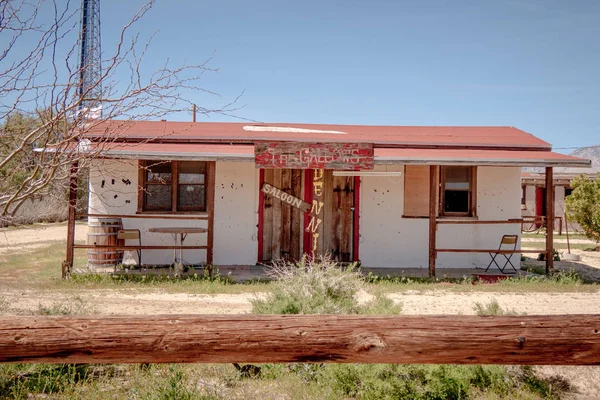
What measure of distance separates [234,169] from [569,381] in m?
7.91

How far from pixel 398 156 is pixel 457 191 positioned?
93.9 inches

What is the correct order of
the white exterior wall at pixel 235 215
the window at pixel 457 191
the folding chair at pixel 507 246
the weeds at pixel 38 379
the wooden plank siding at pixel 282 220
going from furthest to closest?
the window at pixel 457 191
the wooden plank siding at pixel 282 220
the white exterior wall at pixel 235 215
the folding chair at pixel 507 246
the weeds at pixel 38 379

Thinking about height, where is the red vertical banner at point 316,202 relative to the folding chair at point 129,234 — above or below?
above

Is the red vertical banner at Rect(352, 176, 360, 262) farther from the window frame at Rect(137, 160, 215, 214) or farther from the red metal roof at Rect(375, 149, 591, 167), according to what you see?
the window frame at Rect(137, 160, 215, 214)

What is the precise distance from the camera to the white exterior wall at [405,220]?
10.9 metres

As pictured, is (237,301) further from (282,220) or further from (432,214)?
(432,214)

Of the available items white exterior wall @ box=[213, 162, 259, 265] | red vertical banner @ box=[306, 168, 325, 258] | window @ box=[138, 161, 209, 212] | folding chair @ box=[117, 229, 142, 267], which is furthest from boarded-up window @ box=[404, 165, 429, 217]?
folding chair @ box=[117, 229, 142, 267]

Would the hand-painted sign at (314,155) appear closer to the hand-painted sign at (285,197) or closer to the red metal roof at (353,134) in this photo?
the red metal roof at (353,134)

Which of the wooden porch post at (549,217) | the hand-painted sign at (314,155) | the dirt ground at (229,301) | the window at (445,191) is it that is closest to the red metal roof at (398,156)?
the hand-painted sign at (314,155)

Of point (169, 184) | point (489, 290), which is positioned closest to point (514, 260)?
point (489, 290)

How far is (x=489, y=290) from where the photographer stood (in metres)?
8.72

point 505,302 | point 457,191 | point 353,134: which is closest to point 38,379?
point 505,302

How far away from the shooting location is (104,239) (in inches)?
383

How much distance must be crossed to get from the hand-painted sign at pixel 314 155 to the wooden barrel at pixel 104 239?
10.9 feet
